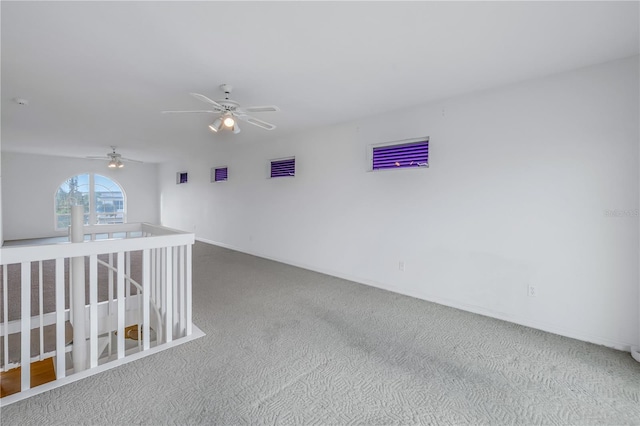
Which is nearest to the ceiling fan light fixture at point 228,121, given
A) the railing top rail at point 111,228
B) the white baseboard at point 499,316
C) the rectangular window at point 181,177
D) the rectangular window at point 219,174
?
the railing top rail at point 111,228

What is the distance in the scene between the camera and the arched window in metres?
8.76

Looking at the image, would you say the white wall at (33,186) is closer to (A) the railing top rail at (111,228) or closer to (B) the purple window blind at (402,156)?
(A) the railing top rail at (111,228)

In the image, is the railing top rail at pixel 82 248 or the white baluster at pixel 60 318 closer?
the railing top rail at pixel 82 248

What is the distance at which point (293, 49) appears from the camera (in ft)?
7.92

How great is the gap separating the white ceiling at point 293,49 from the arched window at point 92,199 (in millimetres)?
6012

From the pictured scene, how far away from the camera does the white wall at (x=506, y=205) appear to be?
2.52 metres

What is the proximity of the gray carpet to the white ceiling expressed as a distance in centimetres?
247

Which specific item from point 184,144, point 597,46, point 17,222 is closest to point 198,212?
point 184,144

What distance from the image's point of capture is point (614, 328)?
2537 millimetres

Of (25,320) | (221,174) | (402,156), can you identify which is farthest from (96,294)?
(221,174)

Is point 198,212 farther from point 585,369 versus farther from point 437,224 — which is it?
point 585,369

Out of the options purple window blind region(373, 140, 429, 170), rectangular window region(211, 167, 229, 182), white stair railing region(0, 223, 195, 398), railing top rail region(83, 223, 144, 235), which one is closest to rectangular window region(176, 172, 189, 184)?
rectangular window region(211, 167, 229, 182)

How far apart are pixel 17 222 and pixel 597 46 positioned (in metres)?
11.9

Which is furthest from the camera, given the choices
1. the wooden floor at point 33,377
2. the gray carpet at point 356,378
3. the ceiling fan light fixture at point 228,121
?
the ceiling fan light fixture at point 228,121
